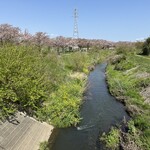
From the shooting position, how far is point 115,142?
1938 centimetres

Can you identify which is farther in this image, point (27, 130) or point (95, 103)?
point (95, 103)

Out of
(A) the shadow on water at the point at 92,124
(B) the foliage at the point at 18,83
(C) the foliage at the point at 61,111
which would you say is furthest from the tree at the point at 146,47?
(B) the foliage at the point at 18,83

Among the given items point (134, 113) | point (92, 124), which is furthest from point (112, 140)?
point (134, 113)

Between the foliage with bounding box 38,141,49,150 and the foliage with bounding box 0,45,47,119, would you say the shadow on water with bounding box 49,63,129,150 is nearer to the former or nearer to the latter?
the foliage with bounding box 38,141,49,150

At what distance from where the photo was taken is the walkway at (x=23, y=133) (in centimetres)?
1761

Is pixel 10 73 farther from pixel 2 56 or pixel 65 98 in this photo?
pixel 65 98

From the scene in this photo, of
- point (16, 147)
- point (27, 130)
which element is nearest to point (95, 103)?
point (27, 130)

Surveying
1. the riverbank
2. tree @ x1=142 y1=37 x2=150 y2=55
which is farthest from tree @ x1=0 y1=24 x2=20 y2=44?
tree @ x1=142 y1=37 x2=150 y2=55

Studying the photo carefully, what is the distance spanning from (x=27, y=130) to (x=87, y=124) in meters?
7.31

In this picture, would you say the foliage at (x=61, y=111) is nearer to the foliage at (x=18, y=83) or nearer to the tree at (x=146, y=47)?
the foliage at (x=18, y=83)

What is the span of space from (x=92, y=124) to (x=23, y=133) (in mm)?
8329

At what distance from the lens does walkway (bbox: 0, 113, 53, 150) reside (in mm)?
17609

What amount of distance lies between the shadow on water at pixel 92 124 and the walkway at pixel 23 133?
1.12 metres

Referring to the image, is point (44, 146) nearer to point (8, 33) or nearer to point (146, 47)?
point (8, 33)
